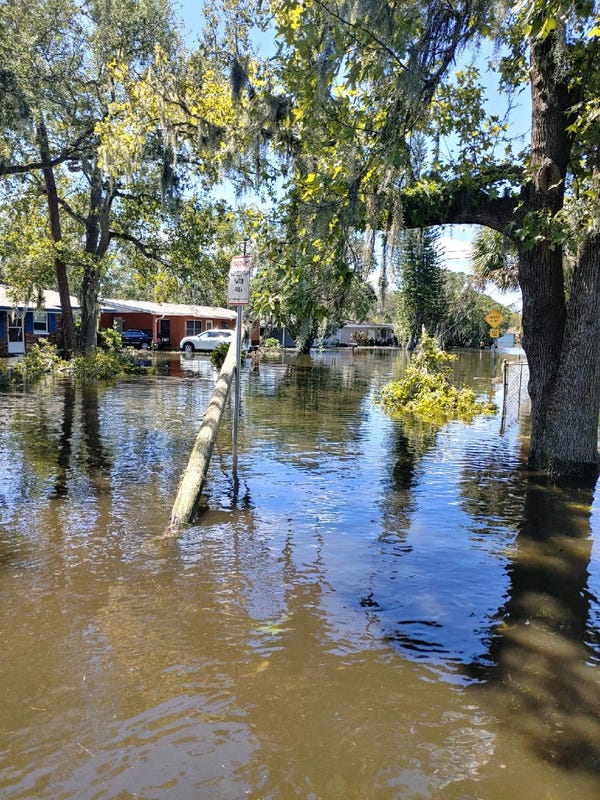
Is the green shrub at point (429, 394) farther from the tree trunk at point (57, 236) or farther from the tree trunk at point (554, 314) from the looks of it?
the tree trunk at point (57, 236)

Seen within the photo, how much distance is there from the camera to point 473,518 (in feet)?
21.3

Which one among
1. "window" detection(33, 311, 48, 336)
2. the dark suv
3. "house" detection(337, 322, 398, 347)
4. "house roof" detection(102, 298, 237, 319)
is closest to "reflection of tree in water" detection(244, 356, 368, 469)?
"window" detection(33, 311, 48, 336)

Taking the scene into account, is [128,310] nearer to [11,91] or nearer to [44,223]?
[44,223]

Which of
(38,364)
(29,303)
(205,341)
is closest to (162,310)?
(205,341)

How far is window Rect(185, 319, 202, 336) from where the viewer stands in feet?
149

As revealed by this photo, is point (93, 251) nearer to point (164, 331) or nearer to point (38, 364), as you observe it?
point (38, 364)

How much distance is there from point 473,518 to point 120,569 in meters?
3.74

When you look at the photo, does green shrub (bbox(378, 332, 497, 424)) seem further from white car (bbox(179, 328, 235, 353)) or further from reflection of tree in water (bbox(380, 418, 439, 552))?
white car (bbox(179, 328, 235, 353))

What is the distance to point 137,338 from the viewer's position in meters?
41.3

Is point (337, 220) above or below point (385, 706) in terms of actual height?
above

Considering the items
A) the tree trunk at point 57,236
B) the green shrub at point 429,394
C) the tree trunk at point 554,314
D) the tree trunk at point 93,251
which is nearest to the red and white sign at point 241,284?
the tree trunk at point 554,314

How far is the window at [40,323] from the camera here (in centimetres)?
3297

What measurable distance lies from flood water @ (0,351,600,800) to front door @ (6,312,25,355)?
24710 millimetres

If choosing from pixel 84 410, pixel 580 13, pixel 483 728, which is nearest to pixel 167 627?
pixel 483 728
